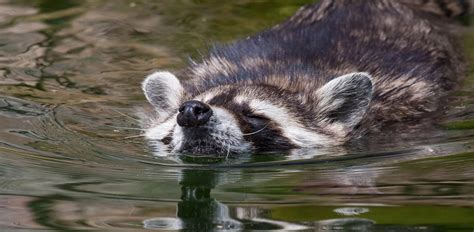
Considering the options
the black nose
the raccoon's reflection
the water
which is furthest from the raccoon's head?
the raccoon's reflection

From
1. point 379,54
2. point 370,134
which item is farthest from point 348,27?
point 370,134

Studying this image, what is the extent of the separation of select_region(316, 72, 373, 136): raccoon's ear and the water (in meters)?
0.26

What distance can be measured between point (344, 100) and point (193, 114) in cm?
167

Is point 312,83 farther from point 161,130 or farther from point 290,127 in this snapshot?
point 161,130

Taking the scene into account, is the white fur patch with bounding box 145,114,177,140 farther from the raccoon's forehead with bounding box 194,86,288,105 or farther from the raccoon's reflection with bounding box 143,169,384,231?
the raccoon's reflection with bounding box 143,169,384,231

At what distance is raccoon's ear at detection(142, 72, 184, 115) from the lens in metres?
10.4

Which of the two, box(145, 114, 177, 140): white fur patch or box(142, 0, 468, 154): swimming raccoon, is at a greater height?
box(142, 0, 468, 154): swimming raccoon

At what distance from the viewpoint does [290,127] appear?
9734 millimetres

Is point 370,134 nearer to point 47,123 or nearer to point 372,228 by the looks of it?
point 47,123

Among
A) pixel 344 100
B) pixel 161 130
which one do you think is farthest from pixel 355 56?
pixel 161 130

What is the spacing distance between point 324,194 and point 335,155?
5.50 ft

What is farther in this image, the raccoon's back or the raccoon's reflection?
the raccoon's back

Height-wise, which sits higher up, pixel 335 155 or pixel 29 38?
pixel 29 38

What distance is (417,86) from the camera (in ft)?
35.1
